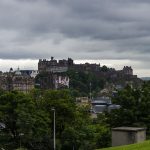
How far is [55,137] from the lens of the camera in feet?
122

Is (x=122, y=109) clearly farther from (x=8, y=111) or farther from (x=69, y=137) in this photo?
(x=8, y=111)

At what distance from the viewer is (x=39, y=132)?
34719 mm

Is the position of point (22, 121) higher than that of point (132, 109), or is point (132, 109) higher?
point (132, 109)

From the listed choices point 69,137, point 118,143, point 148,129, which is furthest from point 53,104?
point 118,143

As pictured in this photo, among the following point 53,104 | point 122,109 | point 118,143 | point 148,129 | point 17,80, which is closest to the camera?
point 118,143

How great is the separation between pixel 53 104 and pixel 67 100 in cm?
151

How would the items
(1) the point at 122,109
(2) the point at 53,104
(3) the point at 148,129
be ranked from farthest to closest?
(2) the point at 53,104
(1) the point at 122,109
(3) the point at 148,129

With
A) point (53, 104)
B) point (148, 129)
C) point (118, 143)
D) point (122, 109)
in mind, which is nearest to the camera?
point (118, 143)

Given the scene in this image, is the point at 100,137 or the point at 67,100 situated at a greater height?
the point at 67,100

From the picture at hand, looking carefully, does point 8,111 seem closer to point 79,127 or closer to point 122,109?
point 79,127

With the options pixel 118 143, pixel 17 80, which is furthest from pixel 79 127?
pixel 17 80

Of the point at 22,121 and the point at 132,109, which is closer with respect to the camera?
the point at 22,121

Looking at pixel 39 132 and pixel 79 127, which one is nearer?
pixel 39 132

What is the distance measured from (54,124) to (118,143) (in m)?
14.8
